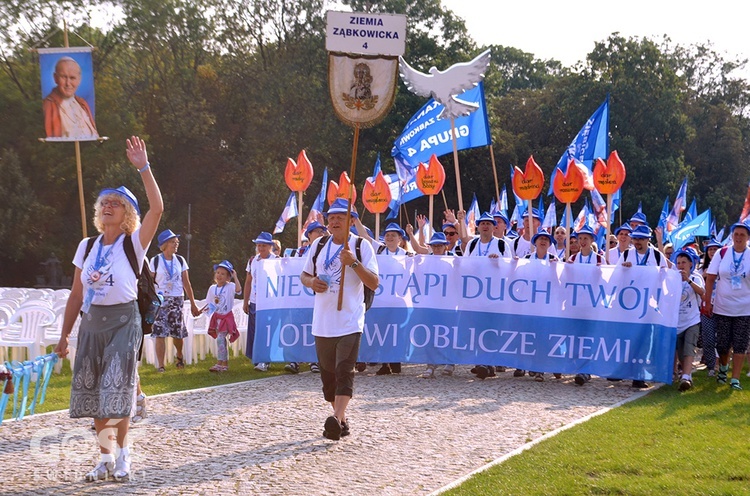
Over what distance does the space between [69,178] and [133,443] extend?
3643 cm

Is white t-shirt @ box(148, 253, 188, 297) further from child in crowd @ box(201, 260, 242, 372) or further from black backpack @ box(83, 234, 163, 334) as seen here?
black backpack @ box(83, 234, 163, 334)

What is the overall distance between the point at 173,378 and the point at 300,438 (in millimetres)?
4664

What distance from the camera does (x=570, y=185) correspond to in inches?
491

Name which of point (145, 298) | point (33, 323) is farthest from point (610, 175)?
point (145, 298)

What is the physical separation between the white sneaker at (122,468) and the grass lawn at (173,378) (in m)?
3.16

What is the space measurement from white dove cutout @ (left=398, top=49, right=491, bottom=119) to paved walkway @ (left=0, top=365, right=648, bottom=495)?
4.40 m

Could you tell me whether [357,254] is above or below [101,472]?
above

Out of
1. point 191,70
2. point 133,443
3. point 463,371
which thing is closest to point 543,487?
point 133,443

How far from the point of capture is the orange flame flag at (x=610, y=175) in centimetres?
1314

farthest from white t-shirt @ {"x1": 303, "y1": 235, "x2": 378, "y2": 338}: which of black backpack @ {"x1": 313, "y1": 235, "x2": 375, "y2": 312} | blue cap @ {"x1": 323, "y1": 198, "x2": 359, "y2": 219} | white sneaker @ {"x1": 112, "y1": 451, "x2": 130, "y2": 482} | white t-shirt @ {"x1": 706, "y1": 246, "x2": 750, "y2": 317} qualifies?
white t-shirt @ {"x1": 706, "y1": 246, "x2": 750, "y2": 317}

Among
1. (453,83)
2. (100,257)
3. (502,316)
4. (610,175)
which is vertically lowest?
(502,316)

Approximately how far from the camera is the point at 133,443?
24.7ft

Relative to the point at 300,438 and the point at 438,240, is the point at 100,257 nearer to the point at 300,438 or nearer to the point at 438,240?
the point at 300,438

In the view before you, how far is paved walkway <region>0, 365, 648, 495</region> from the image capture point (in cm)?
628
